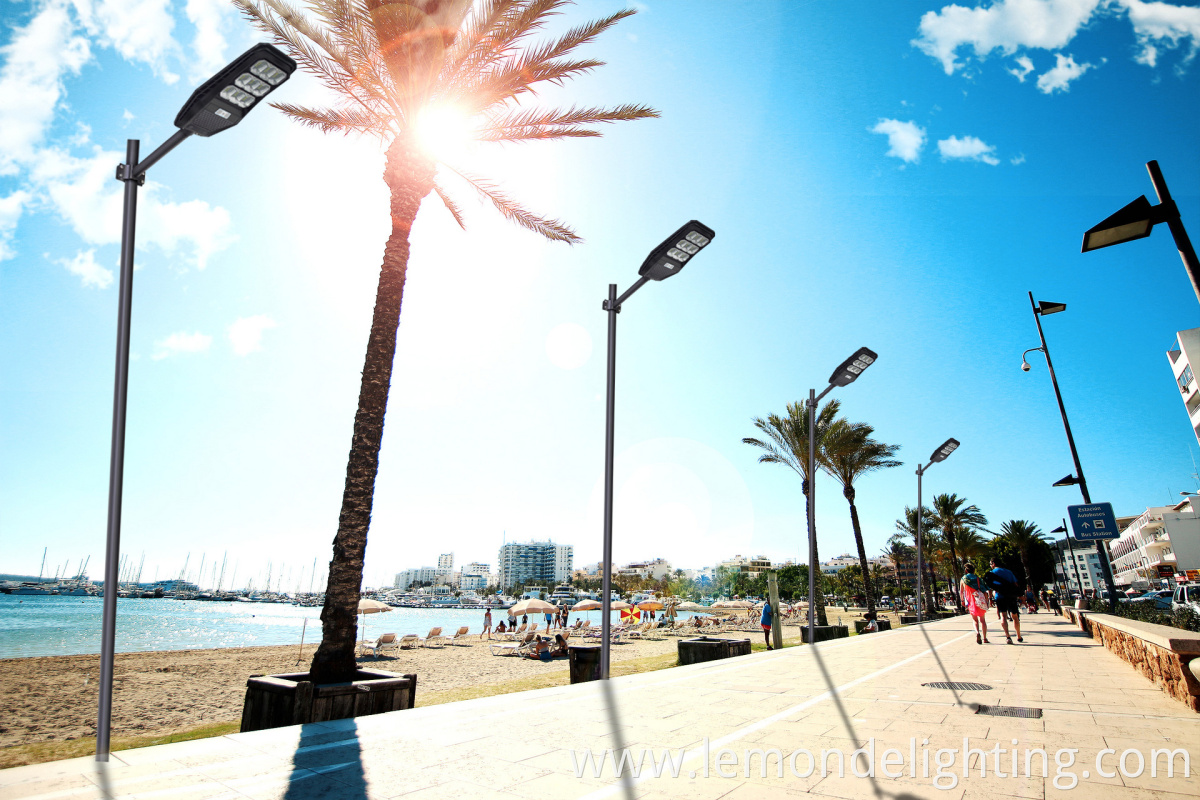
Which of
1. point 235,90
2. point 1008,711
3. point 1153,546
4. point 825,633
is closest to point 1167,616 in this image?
point 825,633

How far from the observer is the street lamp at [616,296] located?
27.7 ft

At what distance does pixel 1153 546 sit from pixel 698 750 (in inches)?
4325

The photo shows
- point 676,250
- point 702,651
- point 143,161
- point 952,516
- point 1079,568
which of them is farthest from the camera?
point 1079,568

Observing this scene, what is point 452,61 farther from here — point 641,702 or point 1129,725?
point 1129,725

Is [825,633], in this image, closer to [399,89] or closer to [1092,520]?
[1092,520]

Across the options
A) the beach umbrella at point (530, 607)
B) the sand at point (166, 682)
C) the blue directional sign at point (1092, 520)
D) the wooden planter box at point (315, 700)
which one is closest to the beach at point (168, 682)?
the sand at point (166, 682)

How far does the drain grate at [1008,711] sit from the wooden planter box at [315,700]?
18.7 ft

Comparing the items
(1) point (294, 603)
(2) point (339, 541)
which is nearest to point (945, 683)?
(2) point (339, 541)

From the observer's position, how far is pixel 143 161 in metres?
4.89

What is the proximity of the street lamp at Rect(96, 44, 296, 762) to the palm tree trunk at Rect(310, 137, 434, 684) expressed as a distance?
2.56m

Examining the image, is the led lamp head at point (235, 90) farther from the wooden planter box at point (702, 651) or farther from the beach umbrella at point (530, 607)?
the beach umbrella at point (530, 607)

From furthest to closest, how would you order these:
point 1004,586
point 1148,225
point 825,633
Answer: point 825,633, point 1004,586, point 1148,225

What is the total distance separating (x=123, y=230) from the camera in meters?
4.86

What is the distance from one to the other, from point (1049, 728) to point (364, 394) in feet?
27.2
